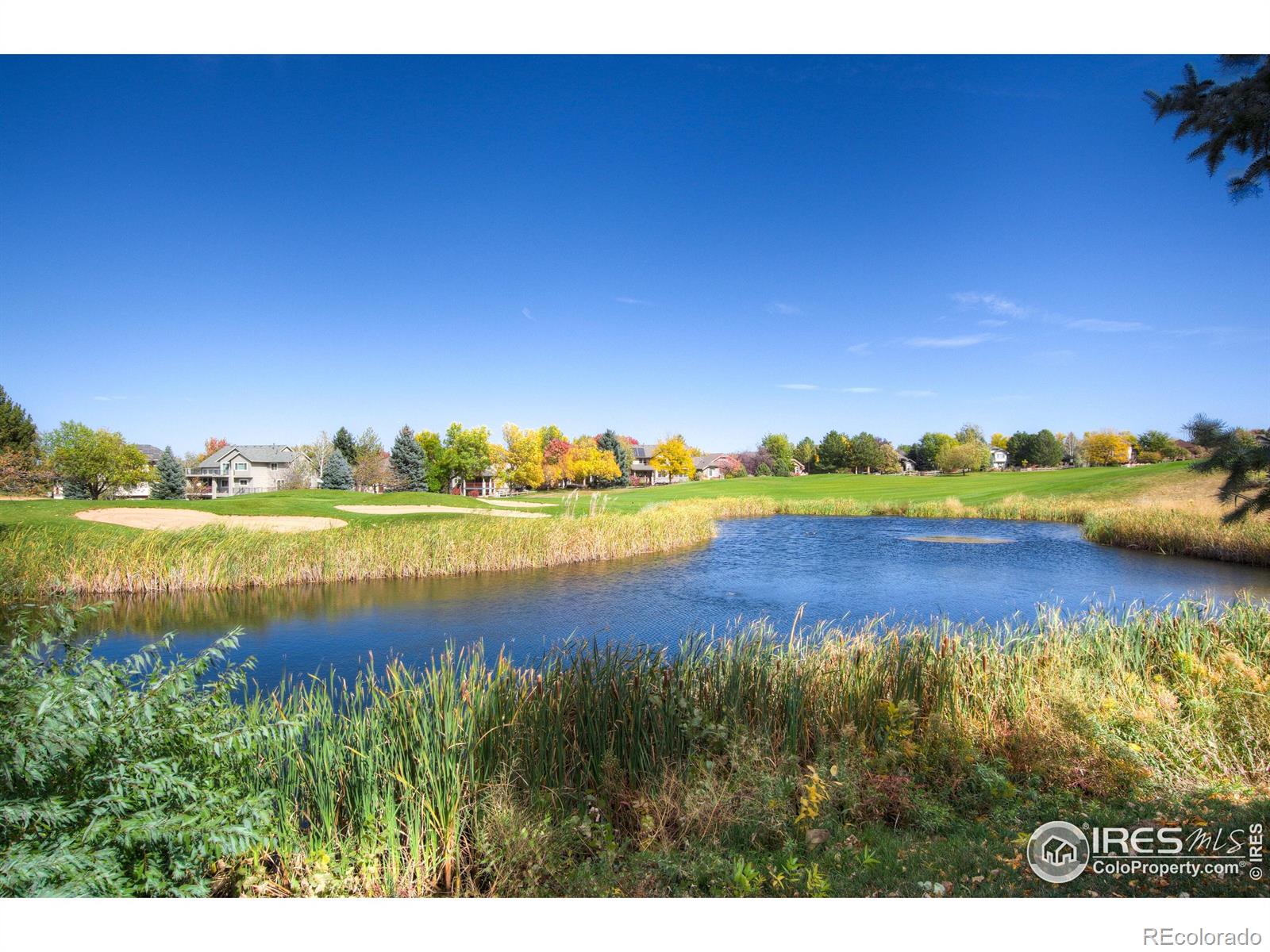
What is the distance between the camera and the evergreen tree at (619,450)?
1763 inches

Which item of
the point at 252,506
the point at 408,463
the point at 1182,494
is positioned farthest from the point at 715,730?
the point at 408,463

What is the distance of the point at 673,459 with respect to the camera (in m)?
48.0

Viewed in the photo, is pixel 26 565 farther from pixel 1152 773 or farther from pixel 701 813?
pixel 1152 773

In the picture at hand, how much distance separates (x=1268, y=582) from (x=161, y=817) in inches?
576

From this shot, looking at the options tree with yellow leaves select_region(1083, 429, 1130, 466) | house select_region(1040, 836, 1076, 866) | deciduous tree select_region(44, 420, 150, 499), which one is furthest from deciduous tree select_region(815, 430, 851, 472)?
house select_region(1040, 836, 1076, 866)

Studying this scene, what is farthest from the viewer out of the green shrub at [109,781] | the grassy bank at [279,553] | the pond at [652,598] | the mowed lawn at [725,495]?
the mowed lawn at [725,495]

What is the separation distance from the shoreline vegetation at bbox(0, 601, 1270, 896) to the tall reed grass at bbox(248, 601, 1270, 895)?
20 millimetres

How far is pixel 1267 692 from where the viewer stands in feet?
12.2

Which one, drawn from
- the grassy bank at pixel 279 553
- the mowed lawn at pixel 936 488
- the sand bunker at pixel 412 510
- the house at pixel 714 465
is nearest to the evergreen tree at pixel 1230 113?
the grassy bank at pixel 279 553

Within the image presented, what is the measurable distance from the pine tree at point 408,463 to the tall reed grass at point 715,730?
3112 centimetres

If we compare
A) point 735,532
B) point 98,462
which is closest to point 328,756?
point 98,462

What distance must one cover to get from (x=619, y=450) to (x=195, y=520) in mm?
34819

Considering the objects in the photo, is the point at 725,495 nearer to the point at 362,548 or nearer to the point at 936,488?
the point at 936,488

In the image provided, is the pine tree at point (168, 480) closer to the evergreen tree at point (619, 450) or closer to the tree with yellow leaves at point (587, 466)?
the tree with yellow leaves at point (587, 466)
